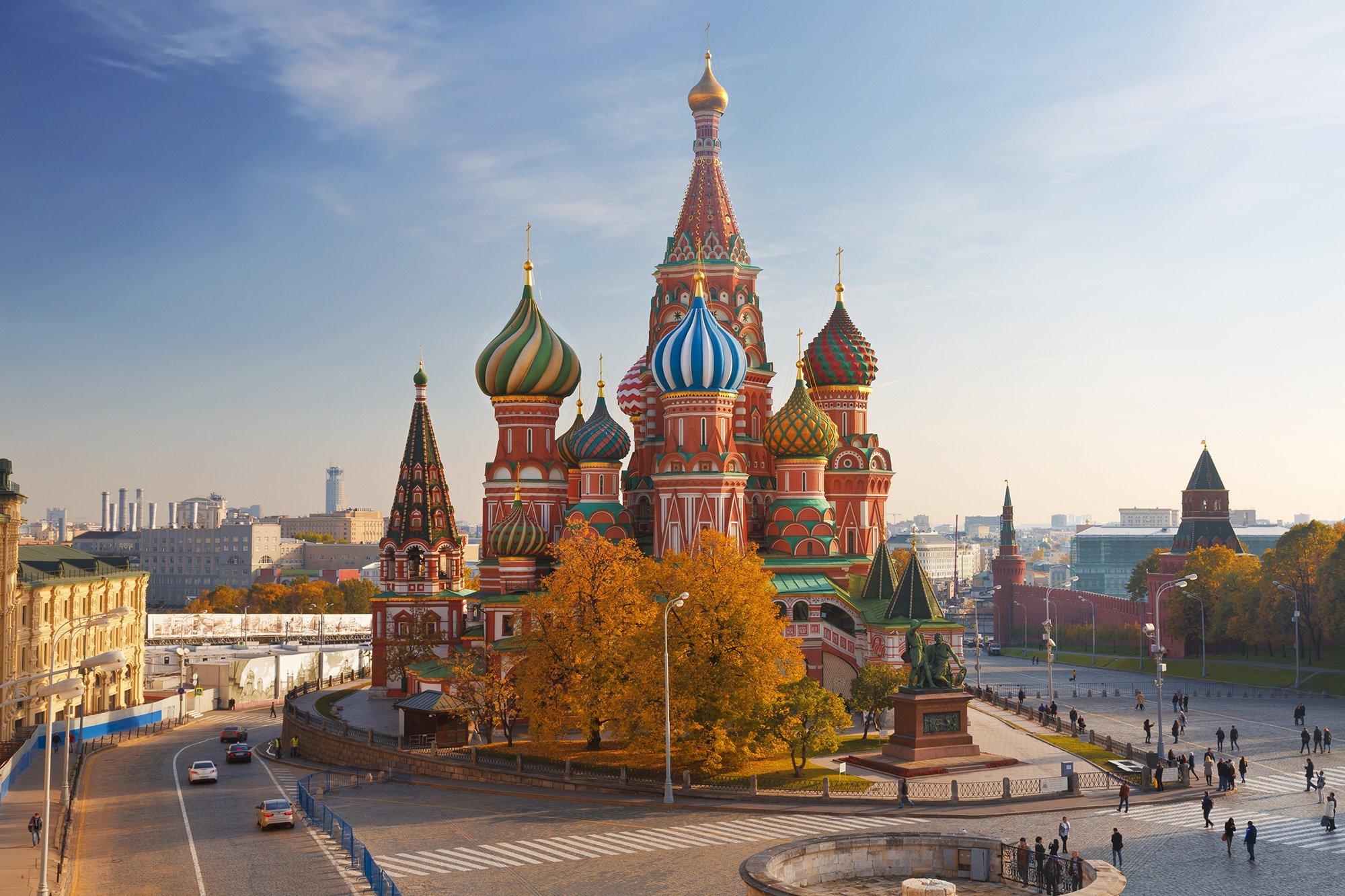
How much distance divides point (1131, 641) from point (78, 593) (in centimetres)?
9219

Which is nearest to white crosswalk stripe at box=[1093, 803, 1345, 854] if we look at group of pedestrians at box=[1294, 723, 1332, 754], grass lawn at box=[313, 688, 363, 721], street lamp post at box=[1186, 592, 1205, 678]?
group of pedestrians at box=[1294, 723, 1332, 754]

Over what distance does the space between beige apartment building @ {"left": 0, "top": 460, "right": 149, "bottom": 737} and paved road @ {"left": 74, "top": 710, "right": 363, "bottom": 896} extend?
8.39 metres

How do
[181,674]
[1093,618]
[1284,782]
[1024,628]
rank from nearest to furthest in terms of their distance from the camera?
[1284,782] → [181,674] → [1093,618] → [1024,628]

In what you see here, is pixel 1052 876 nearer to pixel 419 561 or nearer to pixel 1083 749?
pixel 1083 749

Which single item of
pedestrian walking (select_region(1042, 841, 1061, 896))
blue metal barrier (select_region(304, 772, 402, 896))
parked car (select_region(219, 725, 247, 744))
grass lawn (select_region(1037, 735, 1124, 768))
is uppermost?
pedestrian walking (select_region(1042, 841, 1061, 896))

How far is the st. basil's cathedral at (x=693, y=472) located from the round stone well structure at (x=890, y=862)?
28.1 metres

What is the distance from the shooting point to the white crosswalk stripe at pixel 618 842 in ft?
109

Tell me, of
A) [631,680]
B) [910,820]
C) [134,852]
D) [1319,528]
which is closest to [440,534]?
[631,680]

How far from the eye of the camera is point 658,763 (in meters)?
46.6

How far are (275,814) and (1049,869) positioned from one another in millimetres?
→ 23057

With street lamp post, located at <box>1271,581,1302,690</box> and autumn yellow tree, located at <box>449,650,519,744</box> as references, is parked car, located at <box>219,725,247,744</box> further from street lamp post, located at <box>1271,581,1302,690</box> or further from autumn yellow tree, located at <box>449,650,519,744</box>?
street lamp post, located at <box>1271,581,1302,690</box>

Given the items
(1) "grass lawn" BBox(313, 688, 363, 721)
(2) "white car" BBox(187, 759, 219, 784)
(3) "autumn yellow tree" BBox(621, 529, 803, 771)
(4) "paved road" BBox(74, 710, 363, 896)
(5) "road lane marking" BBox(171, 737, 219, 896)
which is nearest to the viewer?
(5) "road lane marking" BBox(171, 737, 219, 896)

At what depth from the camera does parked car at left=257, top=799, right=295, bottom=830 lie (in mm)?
38062

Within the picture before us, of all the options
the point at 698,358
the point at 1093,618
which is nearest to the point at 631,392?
the point at 698,358
